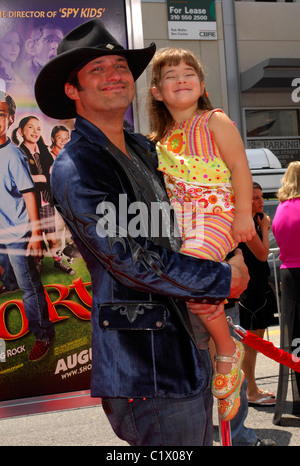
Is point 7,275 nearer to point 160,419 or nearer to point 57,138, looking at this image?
point 57,138

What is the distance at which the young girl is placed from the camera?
2334 mm

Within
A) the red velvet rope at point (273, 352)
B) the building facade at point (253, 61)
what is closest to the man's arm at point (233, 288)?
the red velvet rope at point (273, 352)

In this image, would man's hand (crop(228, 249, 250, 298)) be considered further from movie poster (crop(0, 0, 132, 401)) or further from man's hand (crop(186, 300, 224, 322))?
A: movie poster (crop(0, 0, 132, 401))

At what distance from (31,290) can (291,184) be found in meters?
2.36

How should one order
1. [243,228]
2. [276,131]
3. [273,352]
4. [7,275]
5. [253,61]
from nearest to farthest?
[243,228], [273,352], [7,275], [253,61], [276,131]

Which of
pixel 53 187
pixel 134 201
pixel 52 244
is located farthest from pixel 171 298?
pixel 52 244

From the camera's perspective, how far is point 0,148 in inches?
150

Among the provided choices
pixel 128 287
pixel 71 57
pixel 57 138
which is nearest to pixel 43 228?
pixel 57 138

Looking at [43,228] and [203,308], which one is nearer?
[203,308]

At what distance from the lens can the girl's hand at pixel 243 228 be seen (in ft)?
7.91

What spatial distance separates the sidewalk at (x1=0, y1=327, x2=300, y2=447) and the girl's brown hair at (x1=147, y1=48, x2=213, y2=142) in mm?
2374

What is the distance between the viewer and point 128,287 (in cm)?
206

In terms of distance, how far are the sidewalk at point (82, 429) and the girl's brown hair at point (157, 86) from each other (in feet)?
7.79

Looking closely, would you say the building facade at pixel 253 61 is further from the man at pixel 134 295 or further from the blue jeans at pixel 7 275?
the man at pixel 134 295
